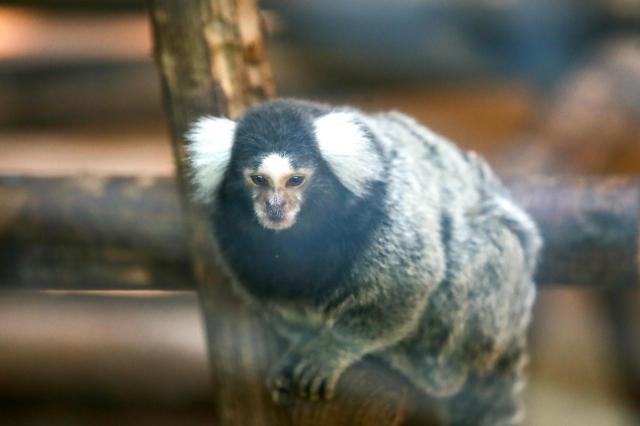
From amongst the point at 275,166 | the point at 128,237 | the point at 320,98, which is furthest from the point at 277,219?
the point at 320,98

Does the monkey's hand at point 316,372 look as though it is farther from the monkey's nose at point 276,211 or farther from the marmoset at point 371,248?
the monkey's nose at point 276,211

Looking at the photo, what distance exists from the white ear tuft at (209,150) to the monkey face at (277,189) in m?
0.12

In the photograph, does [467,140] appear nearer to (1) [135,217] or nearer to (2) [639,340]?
(2) [639,340]

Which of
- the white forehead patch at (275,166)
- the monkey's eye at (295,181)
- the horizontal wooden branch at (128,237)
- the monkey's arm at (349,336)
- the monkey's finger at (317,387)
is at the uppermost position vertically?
the white forehead patch at (275,166)

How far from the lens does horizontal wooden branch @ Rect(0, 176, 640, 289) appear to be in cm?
282

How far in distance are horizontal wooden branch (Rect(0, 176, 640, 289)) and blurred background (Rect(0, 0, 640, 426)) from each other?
0.02 metres

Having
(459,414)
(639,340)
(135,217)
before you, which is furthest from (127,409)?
(639,340)

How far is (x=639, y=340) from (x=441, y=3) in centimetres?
221

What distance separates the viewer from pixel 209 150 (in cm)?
218

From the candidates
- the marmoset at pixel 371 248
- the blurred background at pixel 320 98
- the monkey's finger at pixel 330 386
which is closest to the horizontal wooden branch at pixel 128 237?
the blurred background at pixel 320 98

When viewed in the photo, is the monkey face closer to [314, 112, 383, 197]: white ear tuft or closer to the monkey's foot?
[314, 112, 383, 197]: white ear tuft

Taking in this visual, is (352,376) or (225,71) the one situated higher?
(225,71)

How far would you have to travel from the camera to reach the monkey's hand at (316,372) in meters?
2.38

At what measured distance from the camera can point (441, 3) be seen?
4.84m
